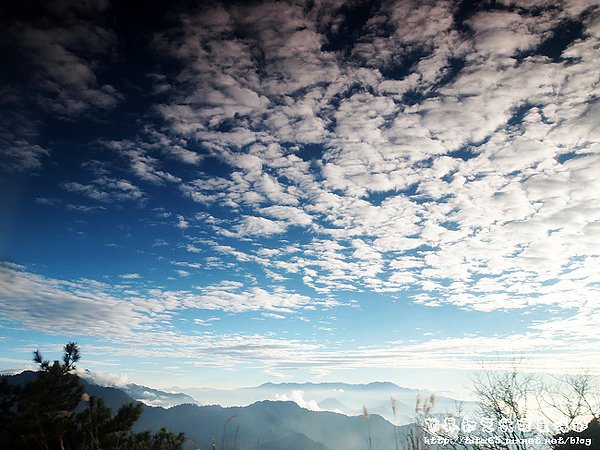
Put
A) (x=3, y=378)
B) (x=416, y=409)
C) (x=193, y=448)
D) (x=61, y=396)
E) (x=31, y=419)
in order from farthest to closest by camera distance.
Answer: (x=3, y=378), (x=61, y=396), (x=31, y=419), (x=416, y=409), (x=193, y=448)

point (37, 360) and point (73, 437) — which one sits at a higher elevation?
point (37, 360)

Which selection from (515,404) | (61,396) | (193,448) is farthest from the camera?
(515,404)

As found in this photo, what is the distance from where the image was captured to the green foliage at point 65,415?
11773 millimetres

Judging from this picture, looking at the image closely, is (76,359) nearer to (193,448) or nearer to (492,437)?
(193,448)

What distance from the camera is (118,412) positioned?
579 inches

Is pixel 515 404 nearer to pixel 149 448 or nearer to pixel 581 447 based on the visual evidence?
pixel 581 447

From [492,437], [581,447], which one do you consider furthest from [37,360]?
[581,447]

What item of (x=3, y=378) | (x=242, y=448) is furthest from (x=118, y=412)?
(x=242, y=448)

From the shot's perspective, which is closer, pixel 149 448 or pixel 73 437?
pixel 73 437

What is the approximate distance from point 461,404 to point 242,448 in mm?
7532

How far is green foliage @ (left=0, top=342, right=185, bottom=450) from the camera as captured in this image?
11773 mm

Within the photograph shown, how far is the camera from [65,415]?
12109 mm

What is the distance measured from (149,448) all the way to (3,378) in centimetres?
743

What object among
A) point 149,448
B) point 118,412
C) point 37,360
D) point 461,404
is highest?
point 37,360
